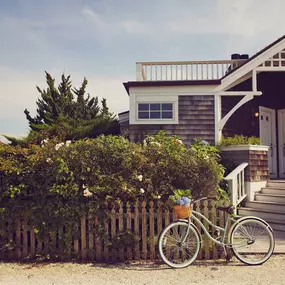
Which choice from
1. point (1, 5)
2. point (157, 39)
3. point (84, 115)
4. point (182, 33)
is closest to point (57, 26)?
point (1, 5)

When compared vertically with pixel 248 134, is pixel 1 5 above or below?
above

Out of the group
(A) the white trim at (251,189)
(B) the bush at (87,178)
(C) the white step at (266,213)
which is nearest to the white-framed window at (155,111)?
(A) the white trim at (251,189)

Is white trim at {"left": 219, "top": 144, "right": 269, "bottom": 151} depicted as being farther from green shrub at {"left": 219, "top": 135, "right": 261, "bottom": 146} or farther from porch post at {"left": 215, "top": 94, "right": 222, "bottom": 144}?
porch post at {"left": 215, "top": 94, "right": 222, "bottom": 144}

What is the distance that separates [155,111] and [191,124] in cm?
119

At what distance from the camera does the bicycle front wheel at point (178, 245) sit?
434 centimetres

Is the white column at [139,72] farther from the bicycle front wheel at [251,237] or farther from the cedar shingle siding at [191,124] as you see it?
the bicycle front wheel at [251,237]

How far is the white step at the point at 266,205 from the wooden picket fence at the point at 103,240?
9.66ft

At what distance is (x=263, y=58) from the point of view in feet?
29.6

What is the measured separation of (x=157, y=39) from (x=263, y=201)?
5155mm

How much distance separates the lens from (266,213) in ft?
23.0

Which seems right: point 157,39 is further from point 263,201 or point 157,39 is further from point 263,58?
point 263,201

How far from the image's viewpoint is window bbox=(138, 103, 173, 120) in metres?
9.54

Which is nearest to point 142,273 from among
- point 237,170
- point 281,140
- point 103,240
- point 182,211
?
point 103,240

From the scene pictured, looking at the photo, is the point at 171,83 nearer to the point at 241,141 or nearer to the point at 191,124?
the point at 191,124
